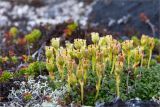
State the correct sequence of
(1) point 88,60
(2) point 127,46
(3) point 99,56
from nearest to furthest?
(3) point 99,56
(1) point 88,60
(2) point 127,46

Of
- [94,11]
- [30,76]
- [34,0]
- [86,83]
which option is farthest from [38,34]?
[34,0]

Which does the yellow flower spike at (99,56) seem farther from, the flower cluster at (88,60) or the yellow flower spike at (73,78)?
the yellow flower spike at (73,78)

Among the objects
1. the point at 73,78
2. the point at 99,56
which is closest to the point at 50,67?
the point at 73,78

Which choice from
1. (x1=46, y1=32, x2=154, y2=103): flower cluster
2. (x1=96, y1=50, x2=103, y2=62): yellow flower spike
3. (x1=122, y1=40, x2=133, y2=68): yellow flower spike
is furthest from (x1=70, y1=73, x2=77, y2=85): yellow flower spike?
(x1=122, y1=40, x2=133, y2=68): yellow flower spike

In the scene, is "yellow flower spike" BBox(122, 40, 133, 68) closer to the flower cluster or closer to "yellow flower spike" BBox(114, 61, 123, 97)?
the flower cluster

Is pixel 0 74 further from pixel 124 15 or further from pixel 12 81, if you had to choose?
pixel 124 15

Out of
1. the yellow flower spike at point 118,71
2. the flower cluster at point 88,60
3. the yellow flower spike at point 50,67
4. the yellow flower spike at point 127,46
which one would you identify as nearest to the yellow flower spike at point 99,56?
the flower cluster at point 88,60

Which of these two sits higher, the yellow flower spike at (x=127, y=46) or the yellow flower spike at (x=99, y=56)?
the yellow flower spike at (x=127, y=46)

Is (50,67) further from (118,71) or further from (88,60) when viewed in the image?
(118,71)

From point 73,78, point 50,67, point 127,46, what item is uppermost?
point 127,46

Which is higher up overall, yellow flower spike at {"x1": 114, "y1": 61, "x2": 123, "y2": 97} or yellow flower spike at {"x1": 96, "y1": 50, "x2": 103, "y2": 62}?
yellow flower spike at {"x1": 96, "y1": 50, "x2": 103, "y2": 62}

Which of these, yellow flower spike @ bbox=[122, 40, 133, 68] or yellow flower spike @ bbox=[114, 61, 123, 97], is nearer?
yellow flower spike @ bbox=[114, 61, 123, 97]
